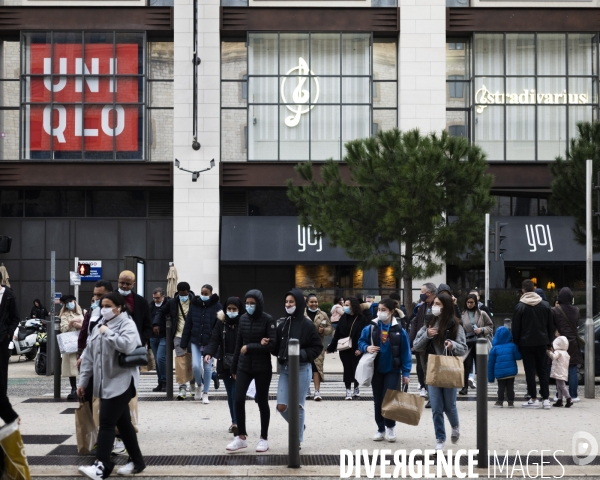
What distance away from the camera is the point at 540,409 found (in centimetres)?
1412

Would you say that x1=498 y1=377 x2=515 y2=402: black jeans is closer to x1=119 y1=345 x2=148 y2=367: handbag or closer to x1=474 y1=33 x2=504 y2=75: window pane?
x1=119 y1=345 x2=148 y2=367: handbag

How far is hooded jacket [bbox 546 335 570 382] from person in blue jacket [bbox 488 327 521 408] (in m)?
0.57

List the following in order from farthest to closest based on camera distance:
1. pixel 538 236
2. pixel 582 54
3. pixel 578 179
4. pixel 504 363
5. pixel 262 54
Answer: pixel 582 54, pixel 262 54, pixel 538 236, pixel 578 179, pixel 504 363

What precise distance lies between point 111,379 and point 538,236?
2742 centimetres

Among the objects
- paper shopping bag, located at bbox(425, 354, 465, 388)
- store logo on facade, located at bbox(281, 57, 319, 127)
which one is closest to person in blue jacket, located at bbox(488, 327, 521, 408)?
paper shopping bag, located at bbox(425, 354, 465, 388)

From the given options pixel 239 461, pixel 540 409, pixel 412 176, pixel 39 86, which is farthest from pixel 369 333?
pixel 39 86

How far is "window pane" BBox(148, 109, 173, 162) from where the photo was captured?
34.3 meters

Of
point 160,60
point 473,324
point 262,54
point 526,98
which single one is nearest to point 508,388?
point 473,324

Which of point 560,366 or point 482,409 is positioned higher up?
point 482,409

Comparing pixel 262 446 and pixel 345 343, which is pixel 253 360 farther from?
pixel 345 343

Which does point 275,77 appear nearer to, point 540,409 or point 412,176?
point 412,176

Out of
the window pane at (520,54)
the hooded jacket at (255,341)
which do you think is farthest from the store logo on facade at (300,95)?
the hooded jacket at (255,341)

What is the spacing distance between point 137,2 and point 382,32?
29.0 ft

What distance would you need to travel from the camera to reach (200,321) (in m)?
14.3
